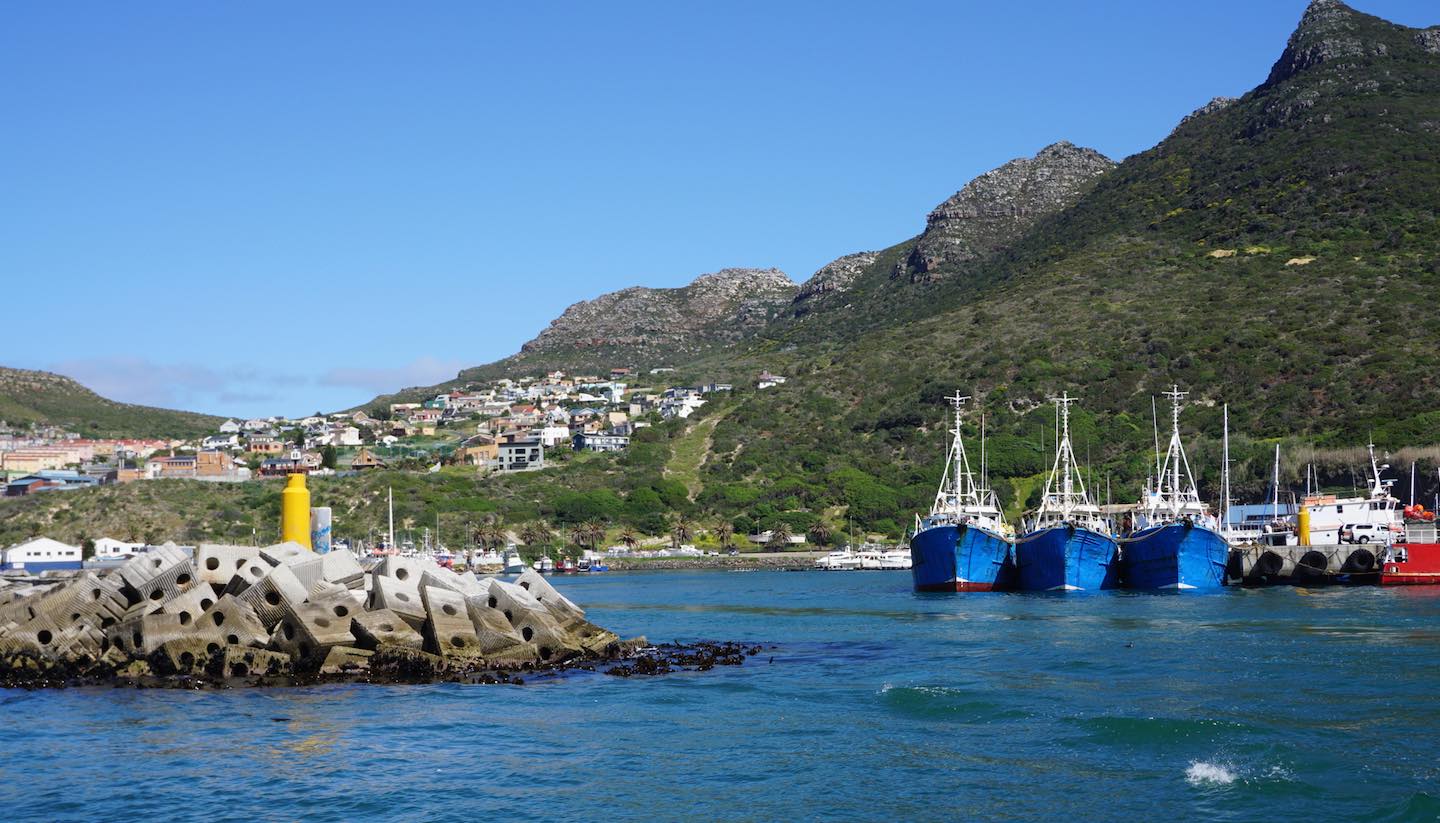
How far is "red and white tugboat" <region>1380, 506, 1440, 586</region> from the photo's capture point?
63156 mm

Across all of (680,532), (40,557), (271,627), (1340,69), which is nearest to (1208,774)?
(271,627)

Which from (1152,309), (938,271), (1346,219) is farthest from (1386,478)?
(938,271)

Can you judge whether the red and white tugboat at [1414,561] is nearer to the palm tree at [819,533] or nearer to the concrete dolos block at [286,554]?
the concrete dolos block at [286,554]

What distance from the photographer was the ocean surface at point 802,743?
57.7 feet

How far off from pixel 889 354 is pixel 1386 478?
63.7m

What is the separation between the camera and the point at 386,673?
2741cm

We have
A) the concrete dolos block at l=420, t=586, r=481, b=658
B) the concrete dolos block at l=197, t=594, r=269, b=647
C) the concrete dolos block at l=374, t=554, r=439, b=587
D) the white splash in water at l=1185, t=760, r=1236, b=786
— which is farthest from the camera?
the concrete dolos block at l=374, t=554, r=439, b=587

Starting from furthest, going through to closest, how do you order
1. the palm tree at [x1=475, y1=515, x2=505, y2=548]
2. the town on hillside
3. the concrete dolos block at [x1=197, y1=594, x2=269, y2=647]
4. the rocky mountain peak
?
1. the rocky mountain peak
2. the town on hillside
3. the palm tree at [x1=475, y1=515, x2=505, y2=548]
4. the concrete dolos block at [x1=197, y1=594, x2=269, y2=647]

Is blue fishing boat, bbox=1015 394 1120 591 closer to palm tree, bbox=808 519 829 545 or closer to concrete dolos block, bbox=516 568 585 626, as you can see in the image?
concrete dolos block, bbox=516 568 585 626

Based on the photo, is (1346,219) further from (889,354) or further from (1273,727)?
(1273,727)

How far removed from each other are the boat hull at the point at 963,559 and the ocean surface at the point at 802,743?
2961cm

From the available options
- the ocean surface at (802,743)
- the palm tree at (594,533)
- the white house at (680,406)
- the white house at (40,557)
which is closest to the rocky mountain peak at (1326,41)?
the white house at (680,406)

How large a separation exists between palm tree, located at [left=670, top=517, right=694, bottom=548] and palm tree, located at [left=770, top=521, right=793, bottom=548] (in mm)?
8004

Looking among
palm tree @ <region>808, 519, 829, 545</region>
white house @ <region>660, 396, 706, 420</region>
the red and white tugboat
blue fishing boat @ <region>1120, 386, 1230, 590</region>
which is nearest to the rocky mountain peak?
white house @ <region>660, 396, 706, 420</region>
